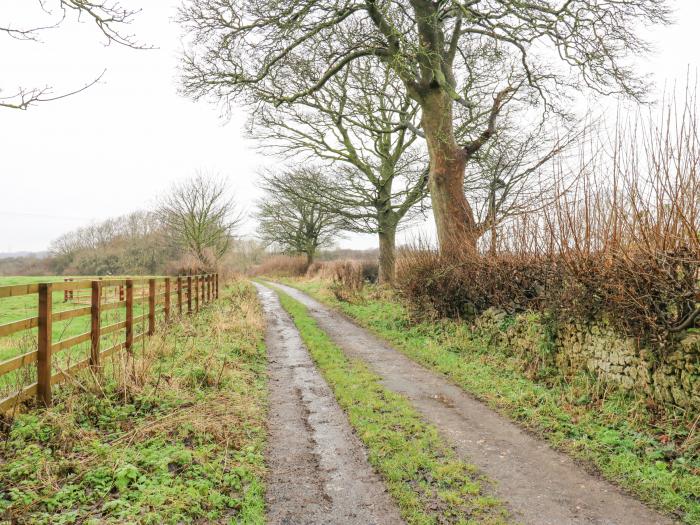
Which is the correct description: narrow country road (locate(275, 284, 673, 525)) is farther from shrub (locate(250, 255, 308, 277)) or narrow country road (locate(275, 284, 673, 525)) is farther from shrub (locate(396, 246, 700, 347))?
shrub (locate(250, 255, 308, 277))

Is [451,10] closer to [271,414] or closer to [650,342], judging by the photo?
[650,342]

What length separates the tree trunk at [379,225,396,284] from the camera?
19.0 meters

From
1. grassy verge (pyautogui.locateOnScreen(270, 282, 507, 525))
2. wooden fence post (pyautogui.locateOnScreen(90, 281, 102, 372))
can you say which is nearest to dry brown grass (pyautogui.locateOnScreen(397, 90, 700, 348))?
grassy verge (pyautogui.locateOnScreen(270, 282, 507, 525))

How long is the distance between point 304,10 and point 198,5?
238 cm

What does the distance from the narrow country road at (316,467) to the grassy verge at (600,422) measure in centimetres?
205

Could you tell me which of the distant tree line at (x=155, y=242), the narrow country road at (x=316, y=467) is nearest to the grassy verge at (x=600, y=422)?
the narrow country road at (x=316, y=467)

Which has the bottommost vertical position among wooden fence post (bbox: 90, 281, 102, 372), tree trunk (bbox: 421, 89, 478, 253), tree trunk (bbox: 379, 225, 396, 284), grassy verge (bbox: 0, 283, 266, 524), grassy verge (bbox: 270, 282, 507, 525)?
grassy verge (bbox: 270, 282, 507, 525)

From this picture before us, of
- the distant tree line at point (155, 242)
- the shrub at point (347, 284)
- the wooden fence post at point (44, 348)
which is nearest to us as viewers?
the wooden fence post at point (44, 348)

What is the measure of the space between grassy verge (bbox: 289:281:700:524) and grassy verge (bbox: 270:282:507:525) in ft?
4.05

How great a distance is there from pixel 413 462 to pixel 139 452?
2.38 m

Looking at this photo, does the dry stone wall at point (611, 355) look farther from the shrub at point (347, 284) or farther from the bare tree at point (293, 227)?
the bare tree at point (293, 227)

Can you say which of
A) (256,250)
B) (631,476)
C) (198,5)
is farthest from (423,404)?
(256,250)

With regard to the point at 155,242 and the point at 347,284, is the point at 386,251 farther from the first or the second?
the point at 155,242

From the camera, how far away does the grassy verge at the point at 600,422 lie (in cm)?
359
